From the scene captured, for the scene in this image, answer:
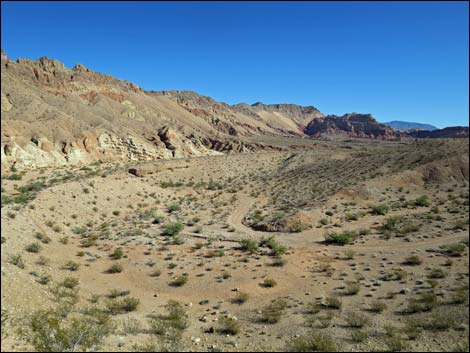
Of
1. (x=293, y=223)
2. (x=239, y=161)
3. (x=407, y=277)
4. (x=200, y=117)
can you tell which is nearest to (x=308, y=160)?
(x=239, y=161)

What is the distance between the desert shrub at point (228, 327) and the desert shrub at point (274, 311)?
930 mm

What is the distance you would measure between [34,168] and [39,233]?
21714 millimetres

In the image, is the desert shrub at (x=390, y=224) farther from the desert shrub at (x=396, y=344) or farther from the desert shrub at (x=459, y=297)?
the desert shrub at (x=396, y=344)

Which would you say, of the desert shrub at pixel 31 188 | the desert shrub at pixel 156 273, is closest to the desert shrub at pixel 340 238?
the desert shrub at pixel 156 273

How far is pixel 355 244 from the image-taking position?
17.4m

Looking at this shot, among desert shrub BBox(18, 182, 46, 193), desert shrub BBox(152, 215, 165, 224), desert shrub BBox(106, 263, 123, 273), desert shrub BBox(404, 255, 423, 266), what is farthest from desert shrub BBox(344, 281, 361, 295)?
desert shrub BBox(18, 182, 46, 193)

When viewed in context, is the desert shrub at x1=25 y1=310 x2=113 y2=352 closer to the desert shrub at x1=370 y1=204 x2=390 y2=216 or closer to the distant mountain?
the desert shrub at x1=370 y1=204 x2=390 y2=216

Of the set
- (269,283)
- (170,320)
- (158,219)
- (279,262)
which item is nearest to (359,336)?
(269,283)

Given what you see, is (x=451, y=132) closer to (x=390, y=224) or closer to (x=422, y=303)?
(x=390, y=224)

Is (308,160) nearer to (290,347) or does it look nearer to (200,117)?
(290,347)

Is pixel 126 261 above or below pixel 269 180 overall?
below

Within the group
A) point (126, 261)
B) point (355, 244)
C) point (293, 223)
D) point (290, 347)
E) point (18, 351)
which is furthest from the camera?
point (293, 223)

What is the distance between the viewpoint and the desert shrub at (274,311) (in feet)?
31.7

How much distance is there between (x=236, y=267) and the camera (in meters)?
14.5
